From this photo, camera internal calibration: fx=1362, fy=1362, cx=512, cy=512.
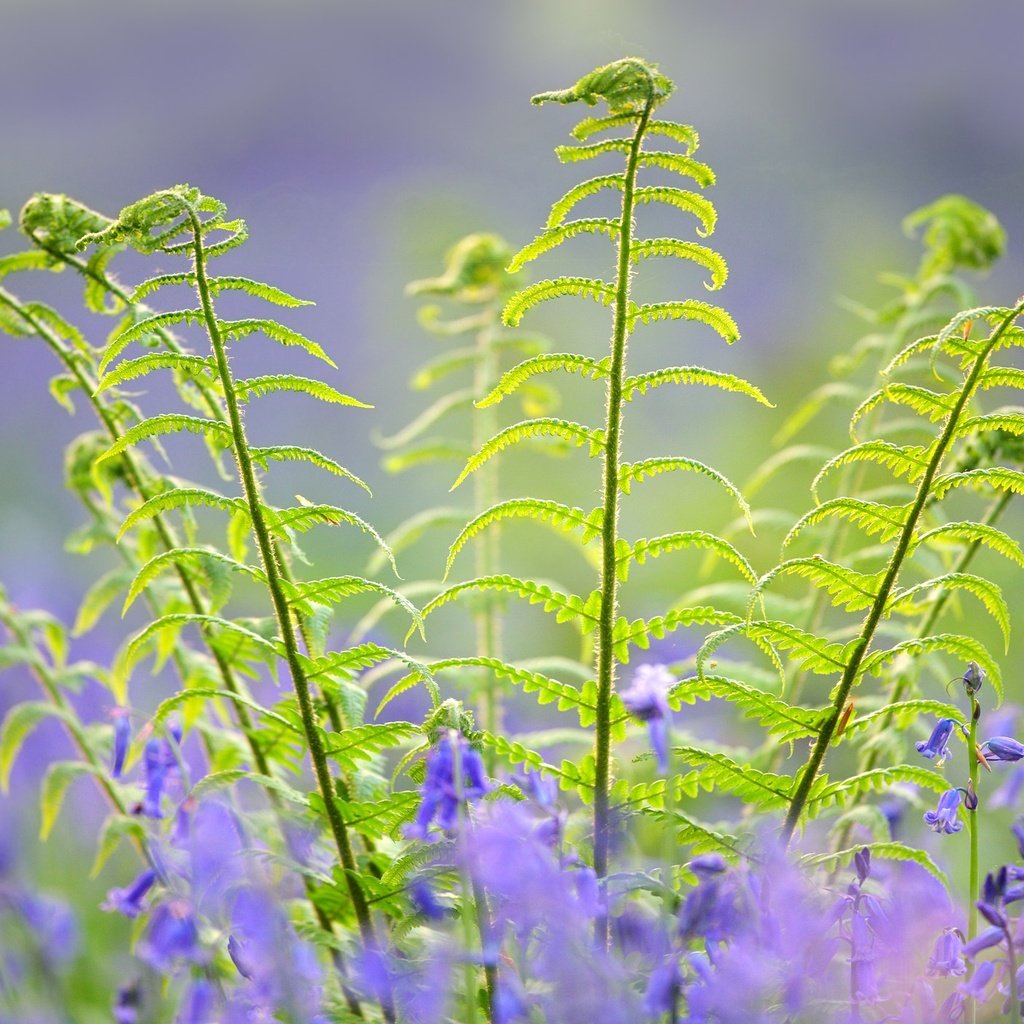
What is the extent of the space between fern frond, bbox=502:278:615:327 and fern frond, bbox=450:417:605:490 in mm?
83

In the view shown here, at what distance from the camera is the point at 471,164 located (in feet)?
27.0

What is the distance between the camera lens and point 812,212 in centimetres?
714

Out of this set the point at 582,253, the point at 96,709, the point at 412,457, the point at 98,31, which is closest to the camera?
the point at 412,457

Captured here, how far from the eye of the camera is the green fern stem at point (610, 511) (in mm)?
1124

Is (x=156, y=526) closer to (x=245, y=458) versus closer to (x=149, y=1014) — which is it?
(x=245, y=458)

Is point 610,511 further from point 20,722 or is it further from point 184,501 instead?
point 20,722

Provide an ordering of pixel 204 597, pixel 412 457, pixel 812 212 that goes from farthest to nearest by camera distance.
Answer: pixel 812 212 < pixel 412 457 < pixel 204 597

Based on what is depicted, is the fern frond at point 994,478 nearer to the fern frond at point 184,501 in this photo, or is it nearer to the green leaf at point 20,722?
the fern frond at point 184,501

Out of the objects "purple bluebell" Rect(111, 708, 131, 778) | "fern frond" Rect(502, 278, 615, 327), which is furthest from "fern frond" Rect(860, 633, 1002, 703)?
"purple bluebell" Rect(111, 708, 131, 778)

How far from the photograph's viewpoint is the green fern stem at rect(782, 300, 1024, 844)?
1088 millimetres

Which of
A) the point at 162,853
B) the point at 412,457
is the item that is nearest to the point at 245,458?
the point at 162,853

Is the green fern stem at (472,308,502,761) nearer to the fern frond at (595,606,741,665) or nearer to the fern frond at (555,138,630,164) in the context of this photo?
the fern frond at (595,606,741,665)

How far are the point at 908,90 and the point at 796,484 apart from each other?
566cm

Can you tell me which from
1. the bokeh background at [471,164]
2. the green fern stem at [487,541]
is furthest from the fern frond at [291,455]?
the bokeh background at [471,164]
